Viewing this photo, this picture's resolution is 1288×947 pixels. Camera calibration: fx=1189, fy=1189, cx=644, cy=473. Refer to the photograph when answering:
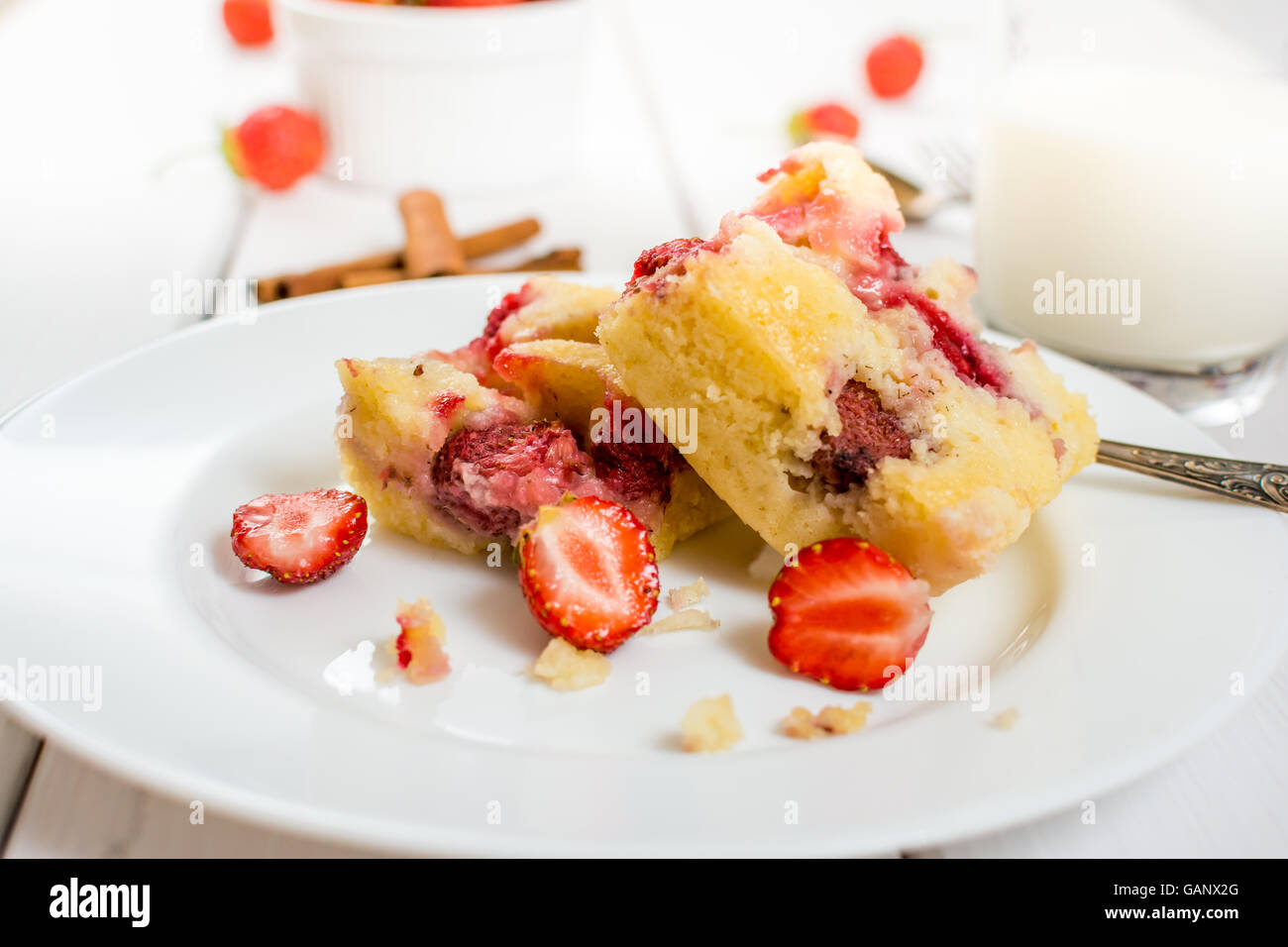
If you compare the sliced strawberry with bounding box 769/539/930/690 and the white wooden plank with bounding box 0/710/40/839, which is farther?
the sliced strawberry with bounding box 769/539/930/690

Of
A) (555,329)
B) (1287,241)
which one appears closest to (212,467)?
(555,329)

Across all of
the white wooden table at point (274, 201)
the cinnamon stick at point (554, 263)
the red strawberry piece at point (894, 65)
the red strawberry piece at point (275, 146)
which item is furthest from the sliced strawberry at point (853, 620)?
the red strawberry piece at point (894, 65)

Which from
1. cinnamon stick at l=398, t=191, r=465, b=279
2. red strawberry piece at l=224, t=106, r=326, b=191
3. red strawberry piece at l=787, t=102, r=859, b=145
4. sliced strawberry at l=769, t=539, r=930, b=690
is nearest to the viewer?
sliced strawberry at l=769, t=539, r=930, b=690

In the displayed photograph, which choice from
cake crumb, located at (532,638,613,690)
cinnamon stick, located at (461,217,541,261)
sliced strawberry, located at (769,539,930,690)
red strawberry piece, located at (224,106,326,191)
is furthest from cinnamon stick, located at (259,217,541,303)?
sliced strawberry, located at (769,539,930,690)

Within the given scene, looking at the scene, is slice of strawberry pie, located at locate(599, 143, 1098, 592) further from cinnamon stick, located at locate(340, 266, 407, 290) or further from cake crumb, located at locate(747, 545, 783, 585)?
cinnamon stick, located at locate(340, 266, 407, 290)

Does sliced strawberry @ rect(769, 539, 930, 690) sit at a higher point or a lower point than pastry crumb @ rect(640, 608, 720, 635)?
higher

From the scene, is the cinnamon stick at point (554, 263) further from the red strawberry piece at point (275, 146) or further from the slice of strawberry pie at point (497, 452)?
the slice of strawberry pie at point (497, 452)
